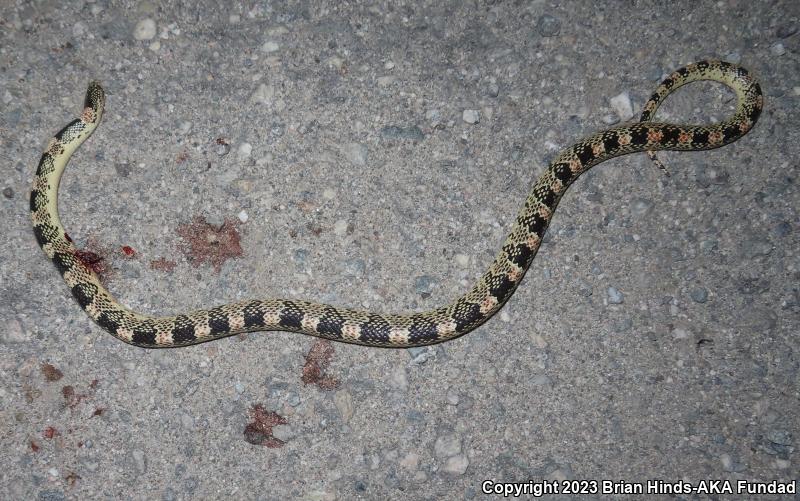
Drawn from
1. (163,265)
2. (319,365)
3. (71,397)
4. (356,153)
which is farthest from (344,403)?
(71,397)

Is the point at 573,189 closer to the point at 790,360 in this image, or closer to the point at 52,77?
the point at 790,360

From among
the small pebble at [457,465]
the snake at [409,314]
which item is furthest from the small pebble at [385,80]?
the small pebble at [457,465]

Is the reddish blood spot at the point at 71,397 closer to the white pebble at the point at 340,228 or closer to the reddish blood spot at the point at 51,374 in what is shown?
the reddish blood spot at the point at 51,374

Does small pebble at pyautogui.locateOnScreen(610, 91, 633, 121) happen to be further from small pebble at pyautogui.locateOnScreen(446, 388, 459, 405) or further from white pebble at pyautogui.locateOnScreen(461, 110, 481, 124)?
small pebble at pyautogui.locateOnScreen(446, 388, 459, 405)

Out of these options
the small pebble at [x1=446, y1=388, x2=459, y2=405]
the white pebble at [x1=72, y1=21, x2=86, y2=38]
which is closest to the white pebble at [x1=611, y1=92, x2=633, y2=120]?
the small pebble at [x1=446, y1=388, x2=459, y2=405]

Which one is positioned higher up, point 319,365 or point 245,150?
point 245,150

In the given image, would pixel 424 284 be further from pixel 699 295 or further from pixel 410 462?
pixel 699 295
